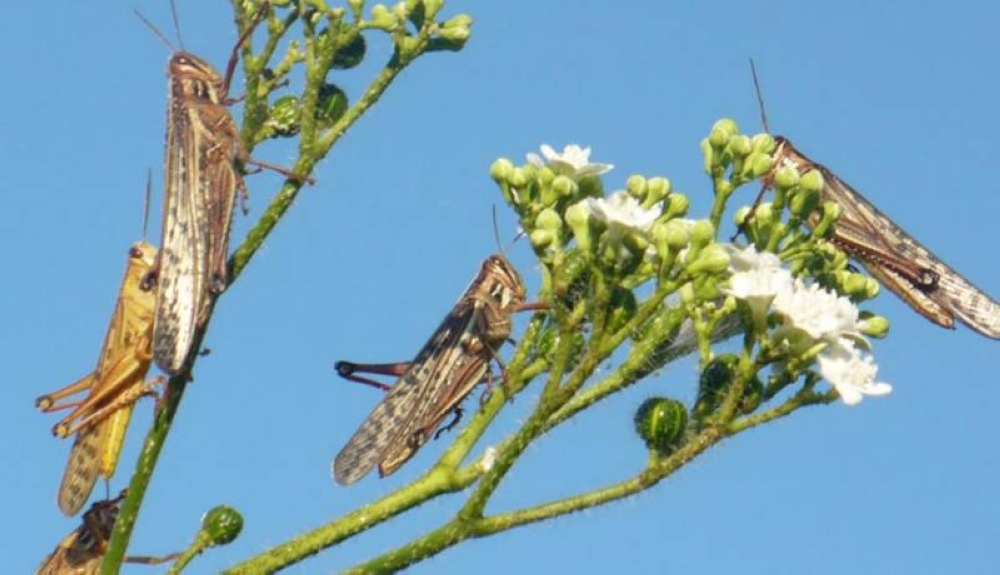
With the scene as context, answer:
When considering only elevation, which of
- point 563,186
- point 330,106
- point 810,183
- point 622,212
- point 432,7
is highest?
point 432,7

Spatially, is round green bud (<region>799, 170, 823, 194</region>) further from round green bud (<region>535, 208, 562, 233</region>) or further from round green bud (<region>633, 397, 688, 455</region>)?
round green bud (<region>633, 397, 688, 455</region>)

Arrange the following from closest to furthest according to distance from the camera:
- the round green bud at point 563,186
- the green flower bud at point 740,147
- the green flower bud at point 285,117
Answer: the round green bud at point 563,186 < the green flower bud at point 285,117 < the green flower bud at point 740,147

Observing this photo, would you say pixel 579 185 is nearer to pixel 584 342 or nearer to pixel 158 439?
pixel 584 342

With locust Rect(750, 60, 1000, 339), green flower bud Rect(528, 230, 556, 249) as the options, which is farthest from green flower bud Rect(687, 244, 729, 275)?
locust Rect(750, 60, 1000, 339)

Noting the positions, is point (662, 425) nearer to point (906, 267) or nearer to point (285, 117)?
point (285, 117)

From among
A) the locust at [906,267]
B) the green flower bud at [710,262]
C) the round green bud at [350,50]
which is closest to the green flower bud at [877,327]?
the green flower bud at [710,262]

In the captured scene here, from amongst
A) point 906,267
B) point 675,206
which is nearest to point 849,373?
point 675,206

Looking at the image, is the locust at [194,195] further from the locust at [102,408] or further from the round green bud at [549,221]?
the round green bud at [549,221]

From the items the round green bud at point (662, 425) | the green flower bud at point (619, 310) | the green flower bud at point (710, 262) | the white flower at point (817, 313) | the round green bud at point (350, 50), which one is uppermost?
the round green bud at point (350, 50)
